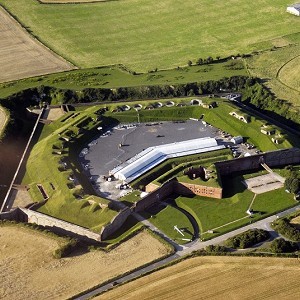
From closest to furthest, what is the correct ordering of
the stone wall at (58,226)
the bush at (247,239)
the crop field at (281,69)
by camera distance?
the bush at (247,239), the stone wall at (58,226), the crop field at (281,69)

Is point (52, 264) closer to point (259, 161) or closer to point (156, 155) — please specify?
point (156, 155)

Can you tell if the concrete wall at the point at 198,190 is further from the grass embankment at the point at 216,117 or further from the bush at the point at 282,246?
the grass embankment at the point at 216,117

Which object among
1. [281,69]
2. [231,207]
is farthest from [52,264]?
[281,69]

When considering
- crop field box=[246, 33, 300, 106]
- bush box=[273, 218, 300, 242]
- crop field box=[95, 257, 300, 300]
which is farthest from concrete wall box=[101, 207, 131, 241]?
crop field box=[246, 33, 300, 106]

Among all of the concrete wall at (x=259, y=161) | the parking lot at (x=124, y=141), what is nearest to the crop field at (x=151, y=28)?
the parking lot at (x=124, y=141)

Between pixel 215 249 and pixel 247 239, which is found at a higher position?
pixel 247 239

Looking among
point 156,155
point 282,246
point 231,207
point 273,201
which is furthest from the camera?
point 156,155

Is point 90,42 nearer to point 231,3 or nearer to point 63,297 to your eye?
point 231,3
